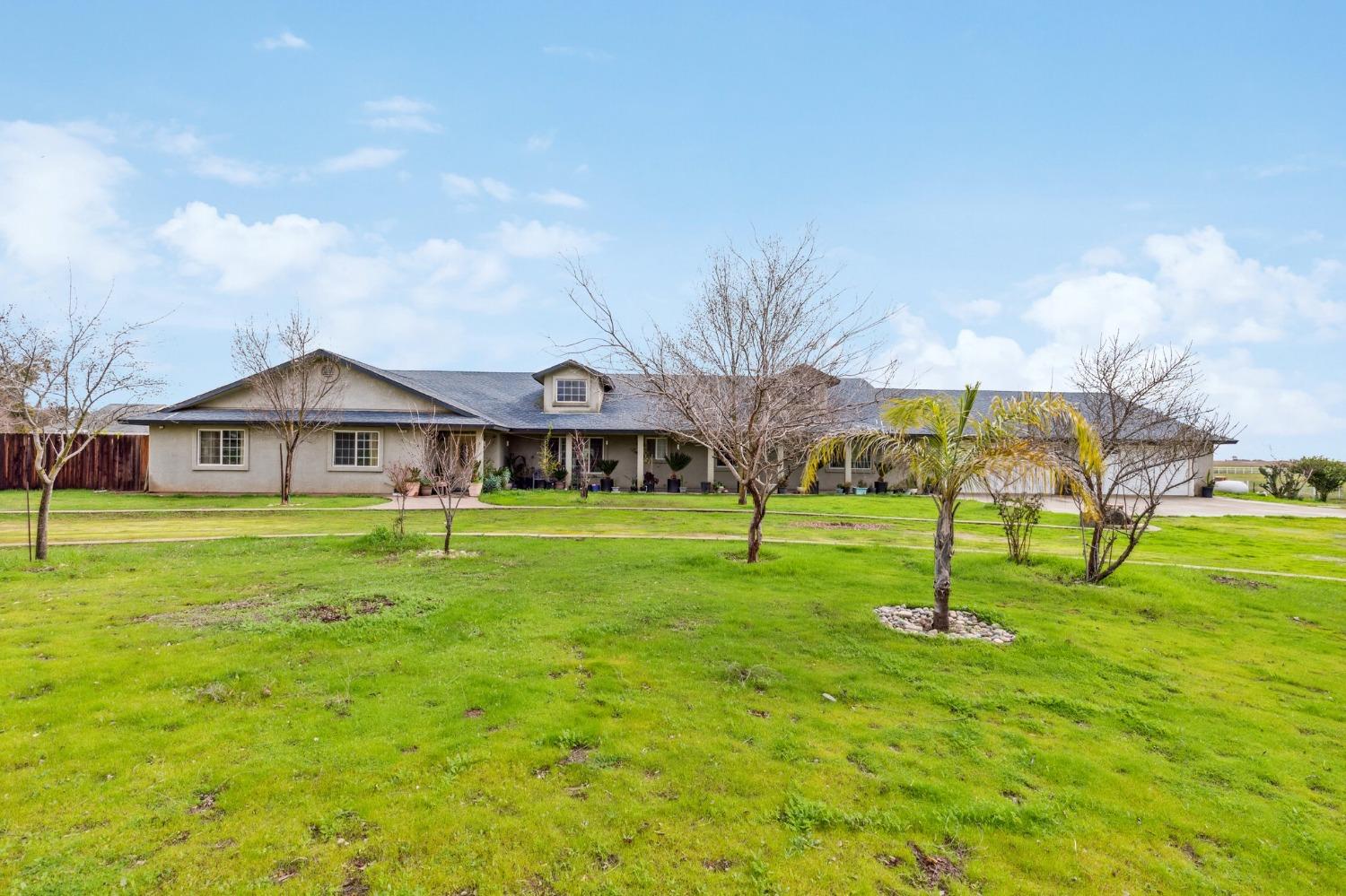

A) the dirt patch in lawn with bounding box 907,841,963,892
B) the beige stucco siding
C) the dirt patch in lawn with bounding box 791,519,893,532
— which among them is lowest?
the dirt patch in lawn with bounding box 907,841,963,892

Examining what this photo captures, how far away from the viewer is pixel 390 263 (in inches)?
866

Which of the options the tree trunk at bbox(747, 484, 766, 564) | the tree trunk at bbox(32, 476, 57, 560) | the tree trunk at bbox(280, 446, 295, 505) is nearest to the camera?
the tree trunk at bbox(32, 476, 57, 560)

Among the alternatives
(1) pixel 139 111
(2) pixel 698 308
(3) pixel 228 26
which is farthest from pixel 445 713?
(1) pixel 139 111

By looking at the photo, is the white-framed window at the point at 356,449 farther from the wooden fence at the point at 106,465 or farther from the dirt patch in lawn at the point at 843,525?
the dirt patch in lawn at the point at 843,525

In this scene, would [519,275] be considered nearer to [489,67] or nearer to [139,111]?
[489,67]

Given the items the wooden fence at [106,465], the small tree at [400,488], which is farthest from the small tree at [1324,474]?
the wooden fence at [106,465]

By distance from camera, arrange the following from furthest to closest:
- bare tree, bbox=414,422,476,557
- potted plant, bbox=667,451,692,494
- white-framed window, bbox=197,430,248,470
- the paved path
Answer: potted plant, bbox=667,451,692,494 < white-framed window, bbox=197,430,248,470 < bare tree, bbox=414,422,476,557 < the paved path

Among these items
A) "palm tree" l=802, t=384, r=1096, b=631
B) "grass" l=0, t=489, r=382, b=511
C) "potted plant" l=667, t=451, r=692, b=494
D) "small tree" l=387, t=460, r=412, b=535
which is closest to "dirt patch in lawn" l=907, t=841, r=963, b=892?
"palm tree" l=802, t=384, r=1096, b=631

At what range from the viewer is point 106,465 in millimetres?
23766

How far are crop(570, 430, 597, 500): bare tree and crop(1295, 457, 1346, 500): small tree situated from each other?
37.4 metres

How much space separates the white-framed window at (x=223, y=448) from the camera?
22.6 m

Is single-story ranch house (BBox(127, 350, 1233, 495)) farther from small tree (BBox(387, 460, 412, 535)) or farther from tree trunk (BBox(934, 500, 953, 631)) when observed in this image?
tree trunk (BBox(934, 500, 953, 631))

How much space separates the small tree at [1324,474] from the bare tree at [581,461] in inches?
1471

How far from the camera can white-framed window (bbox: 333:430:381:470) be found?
22969mm
